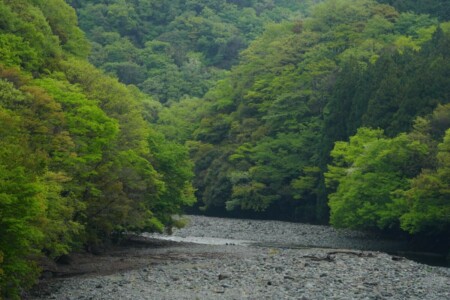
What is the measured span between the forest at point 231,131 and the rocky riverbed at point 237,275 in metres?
1.88

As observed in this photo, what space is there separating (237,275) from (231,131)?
6693 cm

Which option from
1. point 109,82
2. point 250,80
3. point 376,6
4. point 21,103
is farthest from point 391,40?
point 21,103

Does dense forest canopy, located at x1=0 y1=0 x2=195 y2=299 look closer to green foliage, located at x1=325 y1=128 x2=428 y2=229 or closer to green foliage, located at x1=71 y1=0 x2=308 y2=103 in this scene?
green foliage, located at x1=325 y1=128 x2=428 y2=229

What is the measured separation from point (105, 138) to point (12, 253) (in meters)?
17.5

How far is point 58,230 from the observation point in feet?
124

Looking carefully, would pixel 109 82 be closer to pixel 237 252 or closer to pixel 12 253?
pixel 237 252

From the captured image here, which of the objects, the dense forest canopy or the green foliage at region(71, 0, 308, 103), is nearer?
the dense forest canopy

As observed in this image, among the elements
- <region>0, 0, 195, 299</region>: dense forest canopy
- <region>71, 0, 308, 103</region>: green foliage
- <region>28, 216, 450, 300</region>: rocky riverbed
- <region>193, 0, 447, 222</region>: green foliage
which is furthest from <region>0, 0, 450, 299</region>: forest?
<region>28, 216, 450, 300</region>: rocky riverbed

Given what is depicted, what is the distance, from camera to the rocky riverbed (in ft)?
119

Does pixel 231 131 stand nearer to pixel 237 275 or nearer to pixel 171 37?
pixel 171 37

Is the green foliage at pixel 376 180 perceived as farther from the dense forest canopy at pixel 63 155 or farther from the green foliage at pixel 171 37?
the green foliage at pixel 171 37

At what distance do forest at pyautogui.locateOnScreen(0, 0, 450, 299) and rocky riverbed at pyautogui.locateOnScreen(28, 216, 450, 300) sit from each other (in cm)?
188

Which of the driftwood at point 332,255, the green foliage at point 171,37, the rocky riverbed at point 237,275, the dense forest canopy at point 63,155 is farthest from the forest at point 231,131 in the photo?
the driftwood at point 332,255

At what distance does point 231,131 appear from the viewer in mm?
108688
